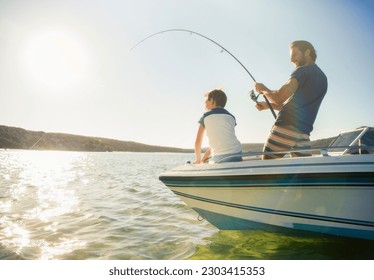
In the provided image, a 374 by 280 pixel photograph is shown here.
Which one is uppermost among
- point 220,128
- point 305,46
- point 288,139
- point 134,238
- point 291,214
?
point 305,46

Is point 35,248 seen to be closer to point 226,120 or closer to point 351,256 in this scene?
point 226,120

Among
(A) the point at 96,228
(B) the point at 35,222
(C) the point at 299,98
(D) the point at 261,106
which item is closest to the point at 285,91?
(C) the point at 299,98

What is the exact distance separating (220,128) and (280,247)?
6.18ft

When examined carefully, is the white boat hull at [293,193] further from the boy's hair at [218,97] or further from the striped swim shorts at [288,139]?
the boy's hair at [218,97]

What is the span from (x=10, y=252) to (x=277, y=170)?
3.73 m

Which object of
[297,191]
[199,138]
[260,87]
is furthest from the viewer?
[199,138]

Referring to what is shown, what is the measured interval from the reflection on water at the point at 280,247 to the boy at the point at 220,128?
1.21 m

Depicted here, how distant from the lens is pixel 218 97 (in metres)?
4.45

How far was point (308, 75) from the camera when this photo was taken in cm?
397

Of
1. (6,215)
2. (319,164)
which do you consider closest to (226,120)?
(319,164)

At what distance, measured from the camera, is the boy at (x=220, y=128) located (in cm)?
441

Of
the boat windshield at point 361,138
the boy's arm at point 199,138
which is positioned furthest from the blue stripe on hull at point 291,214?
the boat windshield at point 361,138

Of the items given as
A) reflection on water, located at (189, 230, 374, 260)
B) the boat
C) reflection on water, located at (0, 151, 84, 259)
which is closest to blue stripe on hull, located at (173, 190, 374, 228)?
the boat

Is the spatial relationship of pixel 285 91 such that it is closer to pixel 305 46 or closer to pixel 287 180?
pixel 305 46
